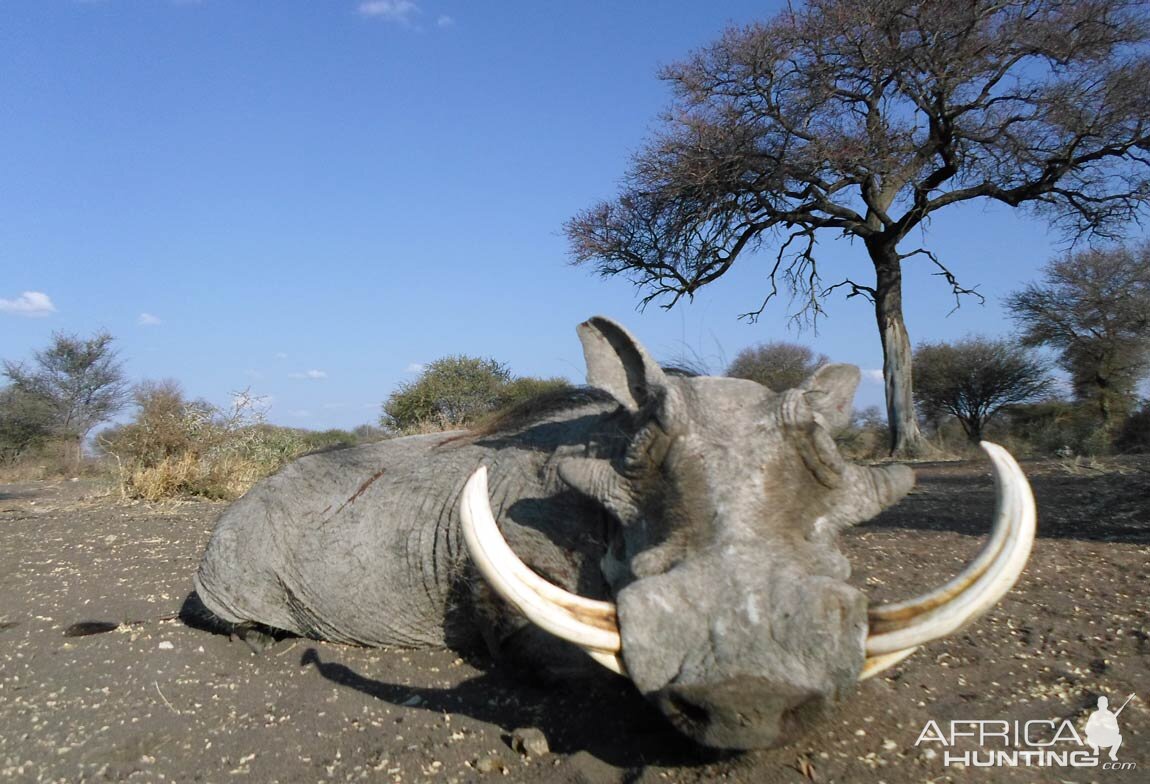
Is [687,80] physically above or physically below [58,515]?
above

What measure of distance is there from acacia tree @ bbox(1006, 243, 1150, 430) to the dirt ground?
1860 centimetres

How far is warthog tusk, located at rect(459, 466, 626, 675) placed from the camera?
182cm

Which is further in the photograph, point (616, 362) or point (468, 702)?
point (468, 702)

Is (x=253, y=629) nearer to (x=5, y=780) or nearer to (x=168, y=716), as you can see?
(x=168, y=716)

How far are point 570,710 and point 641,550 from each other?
833 mm

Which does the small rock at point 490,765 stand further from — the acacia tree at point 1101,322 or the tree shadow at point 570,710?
the acacia tree at point 1101,322

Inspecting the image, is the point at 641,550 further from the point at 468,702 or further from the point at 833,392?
the point at 468,702

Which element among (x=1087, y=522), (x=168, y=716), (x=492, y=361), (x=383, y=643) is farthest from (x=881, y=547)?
(x=492, y=361)

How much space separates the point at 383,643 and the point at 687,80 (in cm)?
1445

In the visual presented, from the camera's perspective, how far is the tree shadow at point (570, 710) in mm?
2279

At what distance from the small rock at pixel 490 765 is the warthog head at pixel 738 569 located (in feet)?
2.11

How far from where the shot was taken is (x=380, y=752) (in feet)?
8.06

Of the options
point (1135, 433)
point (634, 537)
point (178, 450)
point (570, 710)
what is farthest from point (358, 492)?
point (1135, 433)

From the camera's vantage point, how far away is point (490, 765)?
2322 mm
